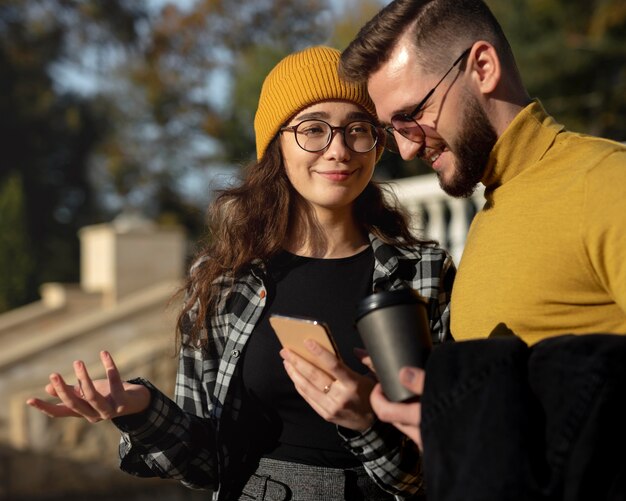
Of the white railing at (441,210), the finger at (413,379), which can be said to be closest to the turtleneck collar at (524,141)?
Result: the finger at (413,379)

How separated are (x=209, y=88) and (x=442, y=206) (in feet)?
61.4

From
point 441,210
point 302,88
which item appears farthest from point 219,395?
point 441,210

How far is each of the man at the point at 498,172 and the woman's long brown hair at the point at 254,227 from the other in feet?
2.65

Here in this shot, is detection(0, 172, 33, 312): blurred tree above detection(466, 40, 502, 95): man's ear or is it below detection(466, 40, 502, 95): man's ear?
below

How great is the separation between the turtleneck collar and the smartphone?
59 centimetres

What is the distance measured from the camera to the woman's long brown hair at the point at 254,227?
3.20 metres

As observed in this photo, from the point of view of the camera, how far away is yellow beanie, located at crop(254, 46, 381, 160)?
10.2 feet

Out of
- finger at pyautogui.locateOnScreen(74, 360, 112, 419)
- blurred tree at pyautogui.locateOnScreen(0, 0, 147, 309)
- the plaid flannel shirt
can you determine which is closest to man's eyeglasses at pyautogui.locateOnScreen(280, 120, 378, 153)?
the plaid flannel shirt

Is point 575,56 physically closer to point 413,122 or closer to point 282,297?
point 282,297

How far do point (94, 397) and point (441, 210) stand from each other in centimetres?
458

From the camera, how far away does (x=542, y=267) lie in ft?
6.72

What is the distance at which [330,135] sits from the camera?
312 centimetres

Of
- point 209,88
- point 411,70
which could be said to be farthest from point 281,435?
point 209,88

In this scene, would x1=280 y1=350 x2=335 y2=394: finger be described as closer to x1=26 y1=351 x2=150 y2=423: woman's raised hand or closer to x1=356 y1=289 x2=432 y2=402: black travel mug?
x1=356 y1=289 x2=432 y2=402: black travel mug
